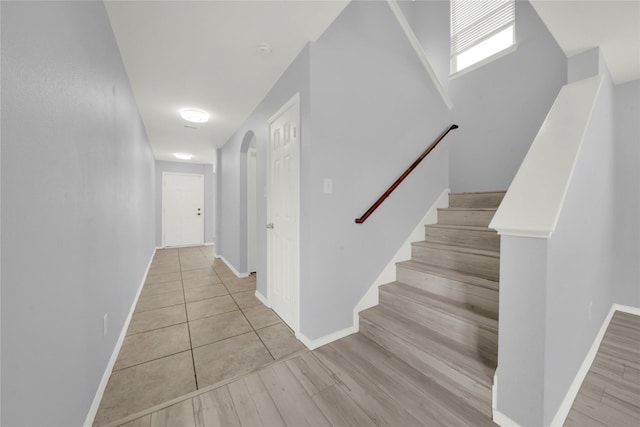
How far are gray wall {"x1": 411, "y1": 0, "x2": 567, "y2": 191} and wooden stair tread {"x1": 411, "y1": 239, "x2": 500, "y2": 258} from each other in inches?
68.6

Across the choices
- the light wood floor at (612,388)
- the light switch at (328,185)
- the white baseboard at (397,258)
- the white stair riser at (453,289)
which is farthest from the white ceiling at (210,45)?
the light wood floor at (612,388)

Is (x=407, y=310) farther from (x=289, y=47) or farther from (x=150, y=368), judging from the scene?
(x=289, y=47)

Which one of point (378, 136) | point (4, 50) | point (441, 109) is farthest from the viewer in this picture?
point (441, 109)

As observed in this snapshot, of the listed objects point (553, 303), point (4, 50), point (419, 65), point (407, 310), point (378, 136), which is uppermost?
point (419, 65)

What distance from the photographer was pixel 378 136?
2.39 meters

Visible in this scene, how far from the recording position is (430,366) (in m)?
1.65

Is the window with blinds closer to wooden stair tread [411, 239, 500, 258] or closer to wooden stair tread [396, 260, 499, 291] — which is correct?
wooden stair tread [411, 239, 500, 258]

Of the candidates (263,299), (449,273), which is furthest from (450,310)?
(263,299)

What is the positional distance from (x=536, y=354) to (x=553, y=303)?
256 millimetres

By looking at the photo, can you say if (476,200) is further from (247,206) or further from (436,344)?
(247,206)

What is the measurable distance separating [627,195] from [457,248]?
210 centimetres

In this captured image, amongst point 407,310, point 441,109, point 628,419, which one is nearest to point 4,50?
point 407,310

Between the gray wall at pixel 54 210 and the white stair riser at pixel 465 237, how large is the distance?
8.97ft

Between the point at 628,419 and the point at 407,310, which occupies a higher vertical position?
the point at 407,310
